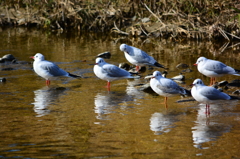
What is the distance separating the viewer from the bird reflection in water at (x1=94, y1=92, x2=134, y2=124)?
735cm

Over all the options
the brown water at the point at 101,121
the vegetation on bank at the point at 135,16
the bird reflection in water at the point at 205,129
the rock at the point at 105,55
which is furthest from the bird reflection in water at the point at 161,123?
the vegetation on bank at the point at 135,16

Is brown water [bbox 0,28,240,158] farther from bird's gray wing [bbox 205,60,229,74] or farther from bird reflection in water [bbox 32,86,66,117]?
bird's gray wing [bbox 205,60,229,74]

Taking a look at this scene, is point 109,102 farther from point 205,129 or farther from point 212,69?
point 212,69

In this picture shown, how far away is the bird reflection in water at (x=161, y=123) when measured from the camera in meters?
6.33

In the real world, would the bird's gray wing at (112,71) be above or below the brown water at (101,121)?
above

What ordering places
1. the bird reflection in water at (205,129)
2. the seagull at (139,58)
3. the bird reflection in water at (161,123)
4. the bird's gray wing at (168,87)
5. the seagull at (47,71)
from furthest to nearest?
the seagull at (139,58), the seagull at (47,71), the bird's gray wing at (168,87), the bird reflection in water at (161,123), the bird reflection in water at (205,129)

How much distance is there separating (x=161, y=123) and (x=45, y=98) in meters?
2.79

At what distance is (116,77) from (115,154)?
408 cm

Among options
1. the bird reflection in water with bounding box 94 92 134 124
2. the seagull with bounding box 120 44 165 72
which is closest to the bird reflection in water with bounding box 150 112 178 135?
the bird reflection in water with bounding box 94 92 134 124

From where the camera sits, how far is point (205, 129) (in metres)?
6.41

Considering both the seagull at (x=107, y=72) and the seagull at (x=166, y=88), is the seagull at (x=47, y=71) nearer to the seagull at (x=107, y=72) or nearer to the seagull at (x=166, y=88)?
the seagull at (x=107, y=72)

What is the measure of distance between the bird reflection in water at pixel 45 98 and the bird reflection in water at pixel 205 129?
2.65 meters

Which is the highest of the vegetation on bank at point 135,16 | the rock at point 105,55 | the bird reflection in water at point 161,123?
the vegetation on bank at point 135,16

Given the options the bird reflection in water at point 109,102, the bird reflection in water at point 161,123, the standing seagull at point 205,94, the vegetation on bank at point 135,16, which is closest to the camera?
the bird reflection in water at point 161,123
